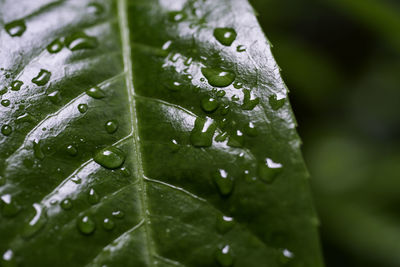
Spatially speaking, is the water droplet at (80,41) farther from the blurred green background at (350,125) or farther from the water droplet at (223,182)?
the blurred green background at (350,125)

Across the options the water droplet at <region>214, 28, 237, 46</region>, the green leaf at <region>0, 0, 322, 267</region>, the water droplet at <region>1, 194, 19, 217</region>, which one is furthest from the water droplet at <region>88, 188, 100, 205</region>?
the water droplet at <region>214, 28, 237, 46</region>

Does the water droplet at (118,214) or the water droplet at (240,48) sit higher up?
the water droplet at (240,48)

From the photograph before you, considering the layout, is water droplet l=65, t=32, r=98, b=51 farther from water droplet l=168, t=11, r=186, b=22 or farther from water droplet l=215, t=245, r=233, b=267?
water droplet l=215, t=245, r=233, b=267

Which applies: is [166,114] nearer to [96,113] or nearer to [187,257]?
[96,113]

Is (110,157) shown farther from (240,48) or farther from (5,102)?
(240,48)

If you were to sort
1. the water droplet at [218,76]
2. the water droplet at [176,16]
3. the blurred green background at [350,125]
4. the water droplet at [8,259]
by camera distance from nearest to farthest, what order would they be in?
the water droplet at [8,259] → the water droplet at [218,76] → the water droplet at [176,16] → the blurred green background at [350,125]

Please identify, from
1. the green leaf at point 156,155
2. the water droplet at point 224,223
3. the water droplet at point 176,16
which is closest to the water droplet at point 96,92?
the green leaf at point 156,155

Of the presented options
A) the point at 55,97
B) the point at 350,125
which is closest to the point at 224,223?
the point at 55,97
